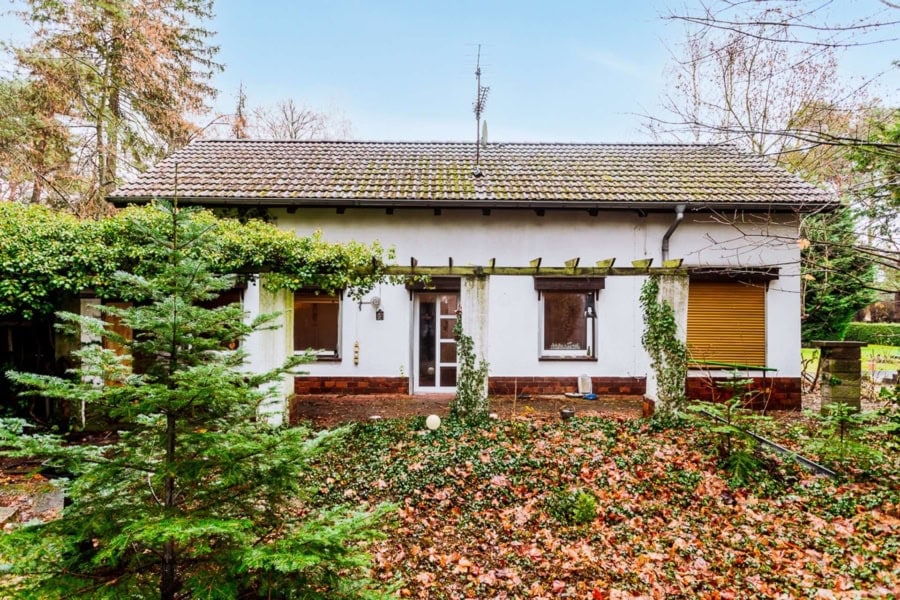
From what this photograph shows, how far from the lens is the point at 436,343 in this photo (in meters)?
9.30

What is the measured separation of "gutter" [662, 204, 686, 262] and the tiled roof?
18cm

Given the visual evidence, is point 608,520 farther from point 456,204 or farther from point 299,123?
point 299,123

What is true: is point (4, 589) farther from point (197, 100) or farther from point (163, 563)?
point (197, 100)

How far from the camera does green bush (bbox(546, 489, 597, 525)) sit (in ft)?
13.6

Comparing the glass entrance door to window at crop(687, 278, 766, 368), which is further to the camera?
the glass entrance door

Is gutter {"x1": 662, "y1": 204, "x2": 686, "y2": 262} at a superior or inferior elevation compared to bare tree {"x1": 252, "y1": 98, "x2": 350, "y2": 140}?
inferior

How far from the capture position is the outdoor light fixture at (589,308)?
8.88 meters

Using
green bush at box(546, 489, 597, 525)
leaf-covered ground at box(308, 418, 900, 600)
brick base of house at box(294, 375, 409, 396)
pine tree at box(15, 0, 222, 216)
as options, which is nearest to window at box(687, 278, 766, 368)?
leaf-covered ground at box(308, 418, 900, 600)

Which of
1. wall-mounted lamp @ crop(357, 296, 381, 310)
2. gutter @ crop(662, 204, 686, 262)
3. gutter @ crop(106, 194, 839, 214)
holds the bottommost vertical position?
wall-mounted lamp @ crop(357, 296, 381, 310)

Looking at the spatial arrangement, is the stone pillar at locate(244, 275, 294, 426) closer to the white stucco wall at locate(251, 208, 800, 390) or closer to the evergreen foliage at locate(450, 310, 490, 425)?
the white stucco wall at locate(251, 208, 800, 390)

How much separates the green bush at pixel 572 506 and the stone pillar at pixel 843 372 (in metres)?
5.24

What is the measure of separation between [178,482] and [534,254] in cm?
757

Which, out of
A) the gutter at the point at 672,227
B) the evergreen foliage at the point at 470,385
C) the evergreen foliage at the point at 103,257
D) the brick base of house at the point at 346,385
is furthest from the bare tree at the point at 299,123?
the evergreen foliage at the point at 470,385

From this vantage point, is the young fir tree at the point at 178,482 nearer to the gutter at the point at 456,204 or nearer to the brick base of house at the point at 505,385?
the gutter at the point at 456,204
